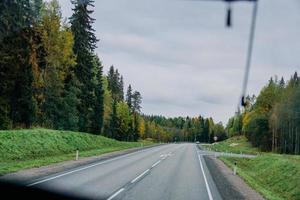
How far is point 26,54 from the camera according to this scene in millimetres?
46125

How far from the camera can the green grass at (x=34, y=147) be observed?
29.0 m

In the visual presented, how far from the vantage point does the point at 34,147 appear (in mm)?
37094

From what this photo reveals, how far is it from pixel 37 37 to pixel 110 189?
32801 millimetres

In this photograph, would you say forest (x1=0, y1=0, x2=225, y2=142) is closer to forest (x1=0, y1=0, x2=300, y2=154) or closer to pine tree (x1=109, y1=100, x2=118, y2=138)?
forest (x1=0, y1=0, x2=300, y2=154)

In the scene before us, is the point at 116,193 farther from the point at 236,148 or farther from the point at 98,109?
the point at 236,148

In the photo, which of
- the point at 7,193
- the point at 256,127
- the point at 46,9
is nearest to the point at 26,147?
the point at 46,9

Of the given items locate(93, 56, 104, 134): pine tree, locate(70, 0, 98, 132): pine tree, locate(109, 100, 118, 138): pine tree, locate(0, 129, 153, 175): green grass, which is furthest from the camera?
locate(109, 100, 118, 138): pine tree

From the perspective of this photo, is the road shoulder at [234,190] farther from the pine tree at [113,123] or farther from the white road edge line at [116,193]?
the pine tree at [113,123]

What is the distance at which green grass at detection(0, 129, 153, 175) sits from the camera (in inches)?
1141

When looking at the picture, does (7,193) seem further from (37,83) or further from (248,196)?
(37,83)

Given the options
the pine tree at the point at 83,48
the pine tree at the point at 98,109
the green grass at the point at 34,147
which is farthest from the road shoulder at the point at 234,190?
the pine tree at the point at 98,109

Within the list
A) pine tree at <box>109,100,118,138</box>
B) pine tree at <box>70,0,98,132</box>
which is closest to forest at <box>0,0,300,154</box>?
pine tree at <box>70,0,98,132</box>

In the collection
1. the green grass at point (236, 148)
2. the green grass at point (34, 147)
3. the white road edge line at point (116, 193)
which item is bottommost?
the white road edge line at point (116, 193)

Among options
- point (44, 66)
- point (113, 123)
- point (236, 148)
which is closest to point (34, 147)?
point (44, 66)
